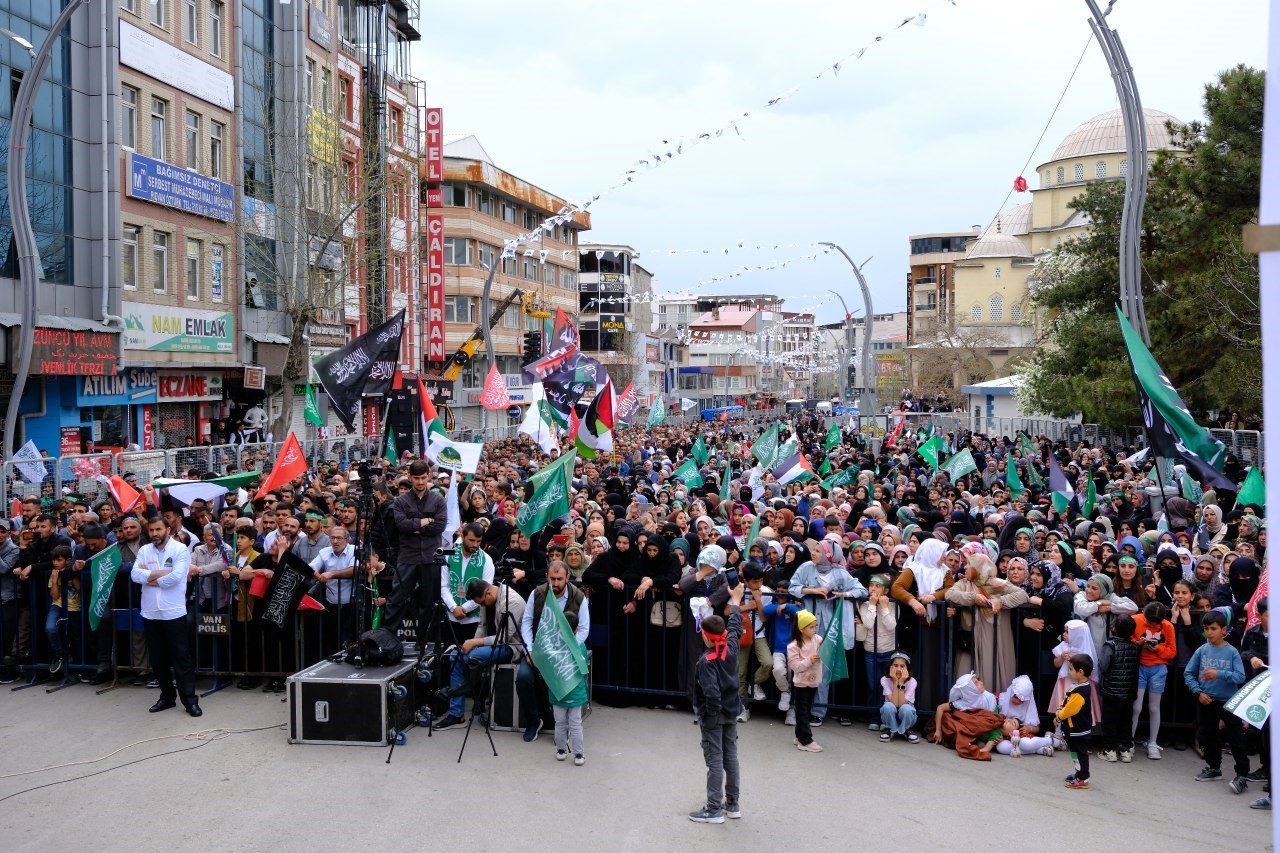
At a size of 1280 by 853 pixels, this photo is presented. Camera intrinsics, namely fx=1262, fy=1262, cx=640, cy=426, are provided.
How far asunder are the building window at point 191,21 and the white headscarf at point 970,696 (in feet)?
84.4

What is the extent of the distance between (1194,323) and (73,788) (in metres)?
26.0

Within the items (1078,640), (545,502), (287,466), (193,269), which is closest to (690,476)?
(287,466)

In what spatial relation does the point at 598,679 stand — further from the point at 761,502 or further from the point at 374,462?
the point at 374,462

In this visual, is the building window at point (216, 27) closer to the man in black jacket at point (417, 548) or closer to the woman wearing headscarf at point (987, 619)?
the man in black jacket at point (417, 548)

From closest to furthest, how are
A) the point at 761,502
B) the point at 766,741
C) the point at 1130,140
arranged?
the point at 766,741 → the point at 1130,140 → the point at 761,502

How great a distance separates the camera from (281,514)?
12.1 metres

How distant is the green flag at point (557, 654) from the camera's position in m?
9.03

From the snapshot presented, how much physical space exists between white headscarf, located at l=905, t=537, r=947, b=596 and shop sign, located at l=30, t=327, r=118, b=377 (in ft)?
59.9

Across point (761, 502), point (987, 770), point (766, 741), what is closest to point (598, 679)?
point (766, 741)

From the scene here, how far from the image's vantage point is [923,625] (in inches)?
396

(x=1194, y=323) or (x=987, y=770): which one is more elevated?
(x=1194, y=323)

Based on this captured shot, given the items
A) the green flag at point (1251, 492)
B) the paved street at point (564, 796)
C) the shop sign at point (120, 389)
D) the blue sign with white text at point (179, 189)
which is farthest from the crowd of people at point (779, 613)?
the blue sign with white text at point (179, 189)

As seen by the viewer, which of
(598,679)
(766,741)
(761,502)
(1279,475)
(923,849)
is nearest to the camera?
(1279,475)

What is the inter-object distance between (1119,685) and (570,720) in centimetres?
401
